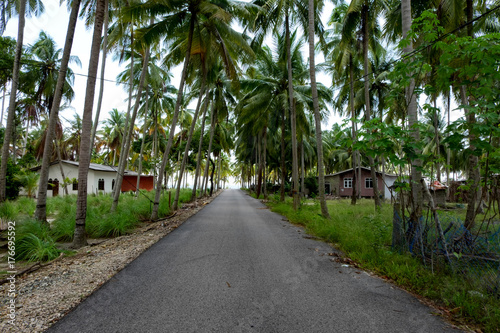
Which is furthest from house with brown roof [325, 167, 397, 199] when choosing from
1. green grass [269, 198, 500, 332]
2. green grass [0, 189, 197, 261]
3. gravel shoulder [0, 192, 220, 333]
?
gravel shoulder [0, 192, 220, 333]

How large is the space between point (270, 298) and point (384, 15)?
13.6 meters

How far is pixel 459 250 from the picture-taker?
3891 mm

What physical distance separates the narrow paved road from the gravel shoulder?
0.63 feet

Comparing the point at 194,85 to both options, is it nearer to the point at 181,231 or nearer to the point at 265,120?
the point at 265,120

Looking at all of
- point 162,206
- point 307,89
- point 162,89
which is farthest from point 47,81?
point 307,89

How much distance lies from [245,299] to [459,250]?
3.24 metres

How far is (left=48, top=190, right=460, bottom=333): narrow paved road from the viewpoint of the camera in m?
2.79

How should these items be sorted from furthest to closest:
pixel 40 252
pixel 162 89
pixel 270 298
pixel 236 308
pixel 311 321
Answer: pixel 162 89 → pixel 40 252 → pixel 270 298 → pixel 236 308 → pixel 311 321

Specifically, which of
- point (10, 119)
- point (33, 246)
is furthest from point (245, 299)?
point (10, 119)

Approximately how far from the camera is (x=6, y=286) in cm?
379

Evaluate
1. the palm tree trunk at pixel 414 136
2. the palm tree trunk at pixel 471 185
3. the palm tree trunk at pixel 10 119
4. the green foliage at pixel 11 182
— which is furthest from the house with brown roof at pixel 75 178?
the palm tree trunk at pixel 471 185

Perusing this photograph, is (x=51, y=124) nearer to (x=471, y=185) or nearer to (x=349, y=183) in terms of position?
(x=471, y=185)

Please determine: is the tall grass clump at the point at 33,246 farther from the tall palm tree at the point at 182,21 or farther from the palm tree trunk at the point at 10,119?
the tall palm tree at the point at 182,21

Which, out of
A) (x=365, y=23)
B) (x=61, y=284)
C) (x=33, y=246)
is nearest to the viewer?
(x=61, y=284)
